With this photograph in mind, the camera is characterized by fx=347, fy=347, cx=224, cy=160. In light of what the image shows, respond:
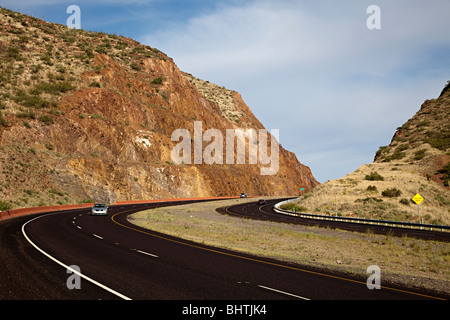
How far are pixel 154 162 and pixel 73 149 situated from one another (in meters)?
16.7

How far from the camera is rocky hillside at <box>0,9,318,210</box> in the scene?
161 ft

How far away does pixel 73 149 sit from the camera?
56500 mm

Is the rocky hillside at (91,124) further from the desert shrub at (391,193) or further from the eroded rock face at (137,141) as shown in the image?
the desert shrub at (391,193)

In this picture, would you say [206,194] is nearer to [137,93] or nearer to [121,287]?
[137,93]

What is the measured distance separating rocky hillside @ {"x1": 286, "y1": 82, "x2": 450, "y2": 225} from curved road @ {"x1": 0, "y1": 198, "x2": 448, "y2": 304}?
33212mm

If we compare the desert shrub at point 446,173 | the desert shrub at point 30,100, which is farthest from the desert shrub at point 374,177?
the desert shrub at point 30,100

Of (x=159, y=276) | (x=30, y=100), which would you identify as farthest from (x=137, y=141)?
(x=159, y=276)

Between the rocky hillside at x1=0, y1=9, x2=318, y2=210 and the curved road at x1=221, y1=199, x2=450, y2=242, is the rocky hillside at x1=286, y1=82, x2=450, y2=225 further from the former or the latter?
the rocky hillside at x1=0, y1=9, x2=318, y2=210

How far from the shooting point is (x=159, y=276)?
10016 millimetres

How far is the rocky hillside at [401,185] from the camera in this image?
4247cm

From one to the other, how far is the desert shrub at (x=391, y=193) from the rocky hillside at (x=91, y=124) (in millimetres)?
38617

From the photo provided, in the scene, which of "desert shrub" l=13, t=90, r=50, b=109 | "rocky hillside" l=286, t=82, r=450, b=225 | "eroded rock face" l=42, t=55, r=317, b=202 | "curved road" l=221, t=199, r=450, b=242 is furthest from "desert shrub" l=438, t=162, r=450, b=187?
"desert shrub" l=13, t=90, r=50, b=109

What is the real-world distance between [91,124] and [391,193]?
49.1 metres
